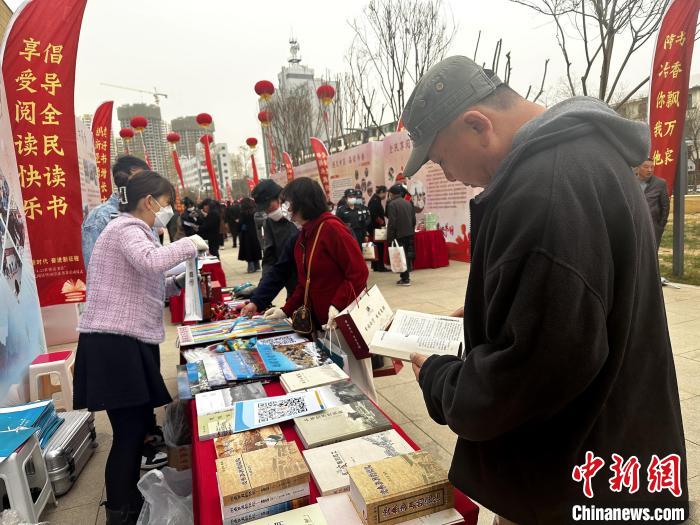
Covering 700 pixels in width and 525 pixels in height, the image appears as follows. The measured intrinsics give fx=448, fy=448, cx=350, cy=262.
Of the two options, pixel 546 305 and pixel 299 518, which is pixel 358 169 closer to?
pixel 299 518

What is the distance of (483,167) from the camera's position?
0.87m

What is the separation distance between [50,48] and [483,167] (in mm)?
4250

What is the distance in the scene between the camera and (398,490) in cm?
104

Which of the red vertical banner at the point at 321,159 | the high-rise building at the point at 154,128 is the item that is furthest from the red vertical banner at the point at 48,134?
the high-rise building at the point at 154,128

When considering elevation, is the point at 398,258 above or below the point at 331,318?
below

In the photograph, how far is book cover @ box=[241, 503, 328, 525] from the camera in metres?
1.07

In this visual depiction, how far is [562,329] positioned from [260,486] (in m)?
0.83

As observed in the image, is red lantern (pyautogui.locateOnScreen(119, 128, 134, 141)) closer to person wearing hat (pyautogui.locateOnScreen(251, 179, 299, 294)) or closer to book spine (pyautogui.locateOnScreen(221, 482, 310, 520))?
person wearing hat (pyautogui.locateOnScreen(251, 179, 299, 294))

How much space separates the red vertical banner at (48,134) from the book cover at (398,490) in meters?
3.96

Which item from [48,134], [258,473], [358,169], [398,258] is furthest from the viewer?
[358,169]

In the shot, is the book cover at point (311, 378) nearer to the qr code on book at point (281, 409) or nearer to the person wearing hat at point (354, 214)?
the qr code on book at point (281, 409)

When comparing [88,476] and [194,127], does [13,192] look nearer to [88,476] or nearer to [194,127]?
A: [88,476]

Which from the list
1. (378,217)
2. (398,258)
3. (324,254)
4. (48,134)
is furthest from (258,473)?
(378,217)

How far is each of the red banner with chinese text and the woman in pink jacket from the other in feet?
18.5
